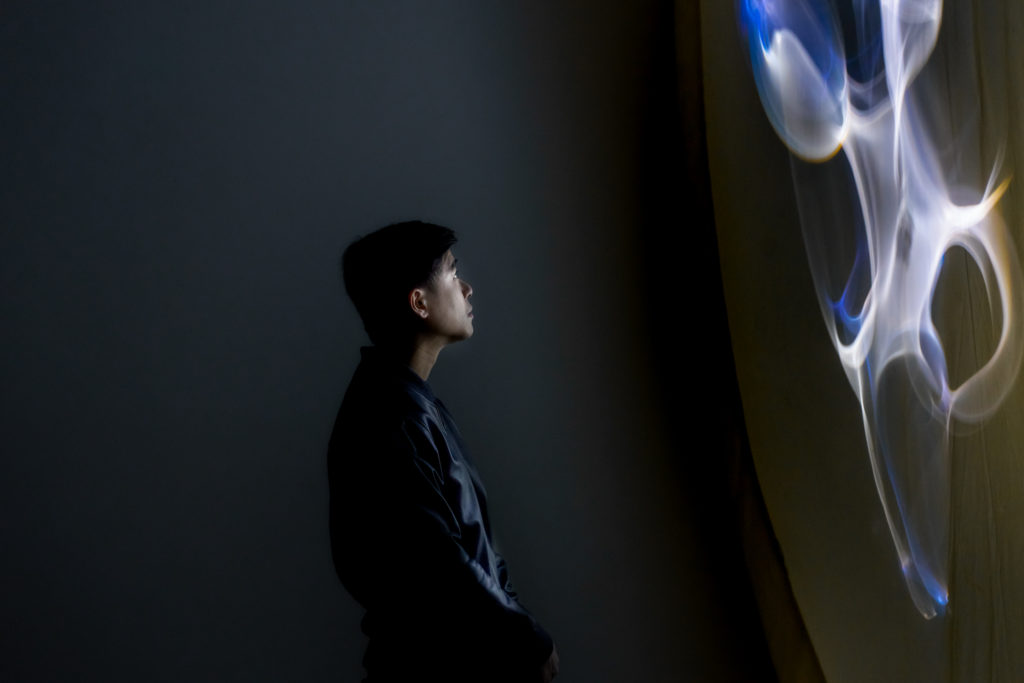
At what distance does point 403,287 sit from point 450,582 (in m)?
0.33

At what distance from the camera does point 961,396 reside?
2.73ft

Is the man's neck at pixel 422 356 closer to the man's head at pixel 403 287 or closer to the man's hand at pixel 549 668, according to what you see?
the man's head at pixel 403 287

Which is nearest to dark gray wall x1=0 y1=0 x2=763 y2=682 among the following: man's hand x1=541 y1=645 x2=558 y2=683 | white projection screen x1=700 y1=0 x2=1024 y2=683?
white projection screen x1=700 y1=0 x2=1024 y2=683

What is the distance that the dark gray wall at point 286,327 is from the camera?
1252mm

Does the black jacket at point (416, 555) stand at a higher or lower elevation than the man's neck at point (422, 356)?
lower

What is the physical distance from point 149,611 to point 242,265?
1.65 feet

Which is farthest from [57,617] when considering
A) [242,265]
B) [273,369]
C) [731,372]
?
[731,372]

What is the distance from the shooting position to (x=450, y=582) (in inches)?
33.3

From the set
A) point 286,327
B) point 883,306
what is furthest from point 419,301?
point 883,306

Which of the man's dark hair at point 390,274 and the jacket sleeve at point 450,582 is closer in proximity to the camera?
the jacket sleeve at point 450,582

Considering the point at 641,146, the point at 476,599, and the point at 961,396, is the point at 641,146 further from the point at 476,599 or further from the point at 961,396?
the point at 476,599

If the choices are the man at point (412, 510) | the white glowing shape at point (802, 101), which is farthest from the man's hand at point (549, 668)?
the white glowing shape at point (802, 101)

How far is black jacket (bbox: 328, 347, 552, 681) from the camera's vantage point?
85 cm

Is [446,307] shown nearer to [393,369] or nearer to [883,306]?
[393,369]
